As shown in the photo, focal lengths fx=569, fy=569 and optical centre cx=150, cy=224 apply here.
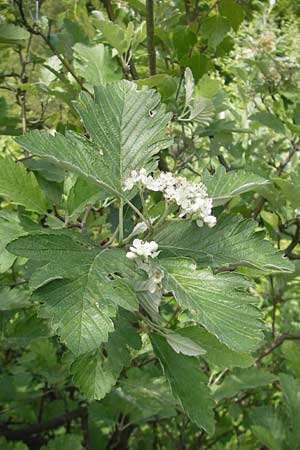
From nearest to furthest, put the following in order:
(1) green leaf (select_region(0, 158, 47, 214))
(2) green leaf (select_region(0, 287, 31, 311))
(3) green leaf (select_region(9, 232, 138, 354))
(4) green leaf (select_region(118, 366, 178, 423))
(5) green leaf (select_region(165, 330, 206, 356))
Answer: (3) green leaf (select_region(9, 232, 138, 354)) < (5) green leaf (select_region(165, 330, 206, 356)) < (1) green leaf (select_region(0, 158, 47, 214)) < (2) green leaf (select_region(0, 287, 31, 311)) < (4) green leaf (select_region(118, 366, 178, 423))

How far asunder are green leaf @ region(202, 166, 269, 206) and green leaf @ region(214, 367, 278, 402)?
622 millimetres

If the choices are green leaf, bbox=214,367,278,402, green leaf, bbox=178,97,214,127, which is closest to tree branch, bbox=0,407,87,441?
green leaf, bbox=214,367,278,402

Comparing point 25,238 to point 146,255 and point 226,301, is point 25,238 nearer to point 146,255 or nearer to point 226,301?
point 146,255

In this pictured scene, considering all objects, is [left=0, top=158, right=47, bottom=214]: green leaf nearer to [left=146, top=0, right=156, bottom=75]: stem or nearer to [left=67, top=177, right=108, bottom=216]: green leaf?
[left=67, top=177, right=108, bottom=216]: green leaf

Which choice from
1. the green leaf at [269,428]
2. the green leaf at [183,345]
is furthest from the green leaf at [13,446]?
the green leaf at [183,345]

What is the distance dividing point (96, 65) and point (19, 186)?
38cm

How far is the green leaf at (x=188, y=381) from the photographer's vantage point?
0.79 meters

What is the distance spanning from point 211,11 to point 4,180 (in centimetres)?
83

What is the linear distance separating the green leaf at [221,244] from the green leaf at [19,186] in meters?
0.22

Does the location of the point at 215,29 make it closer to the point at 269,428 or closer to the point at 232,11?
the point at 232,11

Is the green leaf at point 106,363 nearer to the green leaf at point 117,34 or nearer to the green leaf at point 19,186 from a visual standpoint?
the green leaf at point 19,186

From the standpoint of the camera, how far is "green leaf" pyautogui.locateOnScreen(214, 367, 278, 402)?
1282 mm

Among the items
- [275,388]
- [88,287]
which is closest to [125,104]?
[88,287]

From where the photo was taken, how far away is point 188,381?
81cm
